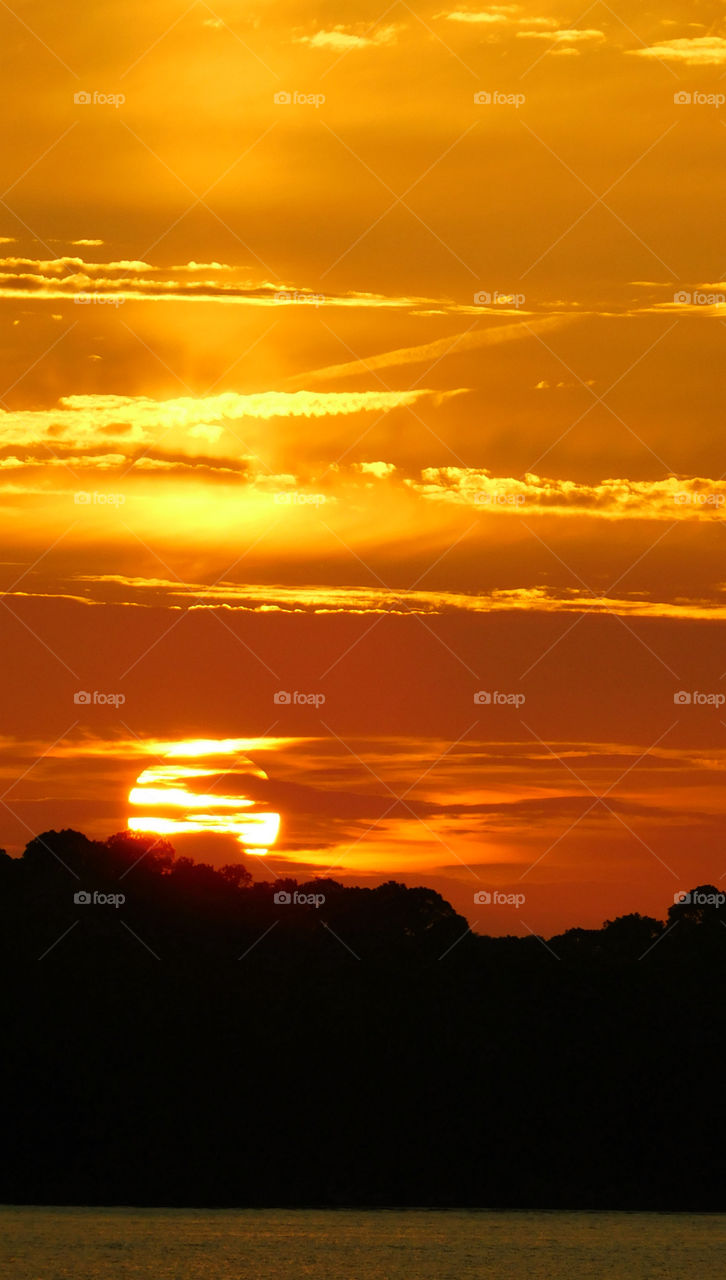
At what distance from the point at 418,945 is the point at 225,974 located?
12872 millimetres

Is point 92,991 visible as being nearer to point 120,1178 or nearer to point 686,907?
point 120,1178

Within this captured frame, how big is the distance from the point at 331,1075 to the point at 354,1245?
31.6 ft

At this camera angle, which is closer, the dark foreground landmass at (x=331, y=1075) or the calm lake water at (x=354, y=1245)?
the calm lake water at (x=354, y=1245)

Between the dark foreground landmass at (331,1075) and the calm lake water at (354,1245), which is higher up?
the dark foreground landmass at (331,1075)

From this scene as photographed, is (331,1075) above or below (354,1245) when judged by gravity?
above

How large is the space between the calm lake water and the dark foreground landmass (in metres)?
1.14

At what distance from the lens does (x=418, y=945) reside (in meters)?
135

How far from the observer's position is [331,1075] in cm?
12481

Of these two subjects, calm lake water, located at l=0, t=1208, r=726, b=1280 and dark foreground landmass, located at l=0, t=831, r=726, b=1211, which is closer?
calm lake water, located at l=0, t=1208, r=726, b=1280

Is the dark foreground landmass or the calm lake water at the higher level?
the dark foreground landmass

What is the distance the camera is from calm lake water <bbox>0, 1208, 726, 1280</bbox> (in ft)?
359

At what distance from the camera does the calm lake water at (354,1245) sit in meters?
110

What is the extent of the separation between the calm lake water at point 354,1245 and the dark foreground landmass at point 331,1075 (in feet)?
3.74

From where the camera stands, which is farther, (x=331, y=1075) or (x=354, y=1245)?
(x=331, y=1075)
